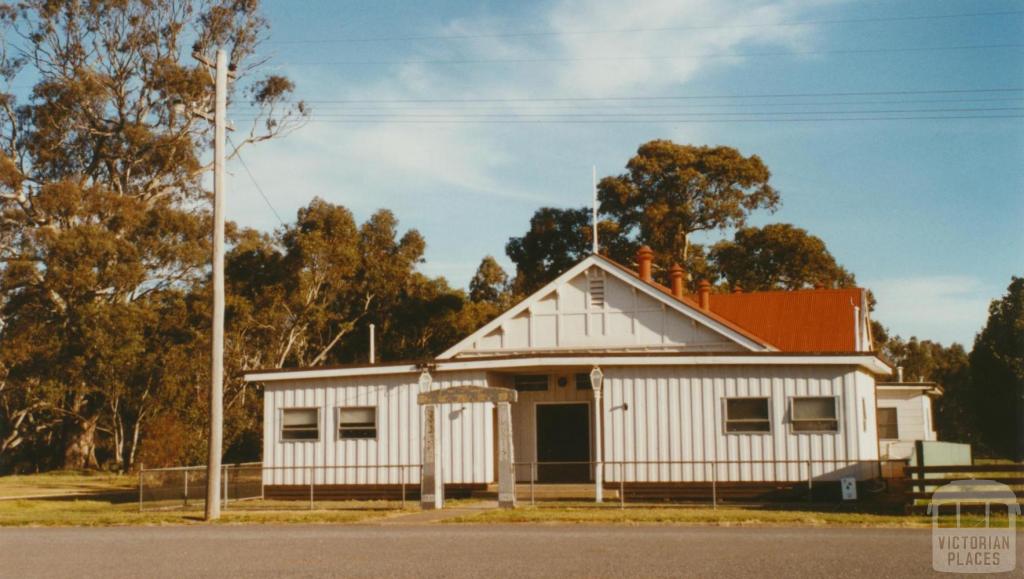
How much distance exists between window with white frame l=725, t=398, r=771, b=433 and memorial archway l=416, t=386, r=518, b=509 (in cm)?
541

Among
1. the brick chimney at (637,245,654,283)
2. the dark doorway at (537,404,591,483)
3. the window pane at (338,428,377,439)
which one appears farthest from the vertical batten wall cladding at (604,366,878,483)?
the brick chimney at (637,245,654,283)

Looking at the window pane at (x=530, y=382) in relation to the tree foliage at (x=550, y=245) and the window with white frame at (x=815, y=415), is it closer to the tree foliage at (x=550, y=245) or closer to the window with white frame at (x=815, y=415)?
the window with white frame at (x=815, y=415)

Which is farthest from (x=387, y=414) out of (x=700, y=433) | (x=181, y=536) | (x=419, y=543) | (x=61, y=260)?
(x=61, y=260)

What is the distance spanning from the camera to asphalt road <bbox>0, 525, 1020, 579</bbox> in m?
12.5

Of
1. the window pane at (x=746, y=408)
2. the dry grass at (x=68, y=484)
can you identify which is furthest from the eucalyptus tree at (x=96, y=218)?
the window pane at (x=746, y=408)

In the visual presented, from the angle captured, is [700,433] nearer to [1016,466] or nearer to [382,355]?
[1016,466]

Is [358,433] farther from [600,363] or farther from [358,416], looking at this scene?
[600,363]

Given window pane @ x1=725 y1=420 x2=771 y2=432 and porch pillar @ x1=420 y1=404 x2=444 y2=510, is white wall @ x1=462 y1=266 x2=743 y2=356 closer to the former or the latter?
window pane @ x1=725 y1=420 x2=771 y2=432

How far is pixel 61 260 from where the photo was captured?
45688 millimetres

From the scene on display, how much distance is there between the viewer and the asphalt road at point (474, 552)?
12531mm

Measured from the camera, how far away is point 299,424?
1117 inches

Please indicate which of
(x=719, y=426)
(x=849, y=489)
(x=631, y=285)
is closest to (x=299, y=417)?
(x=631, y=285)

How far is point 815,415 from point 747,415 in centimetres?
153

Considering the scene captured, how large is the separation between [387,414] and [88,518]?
7819mm
